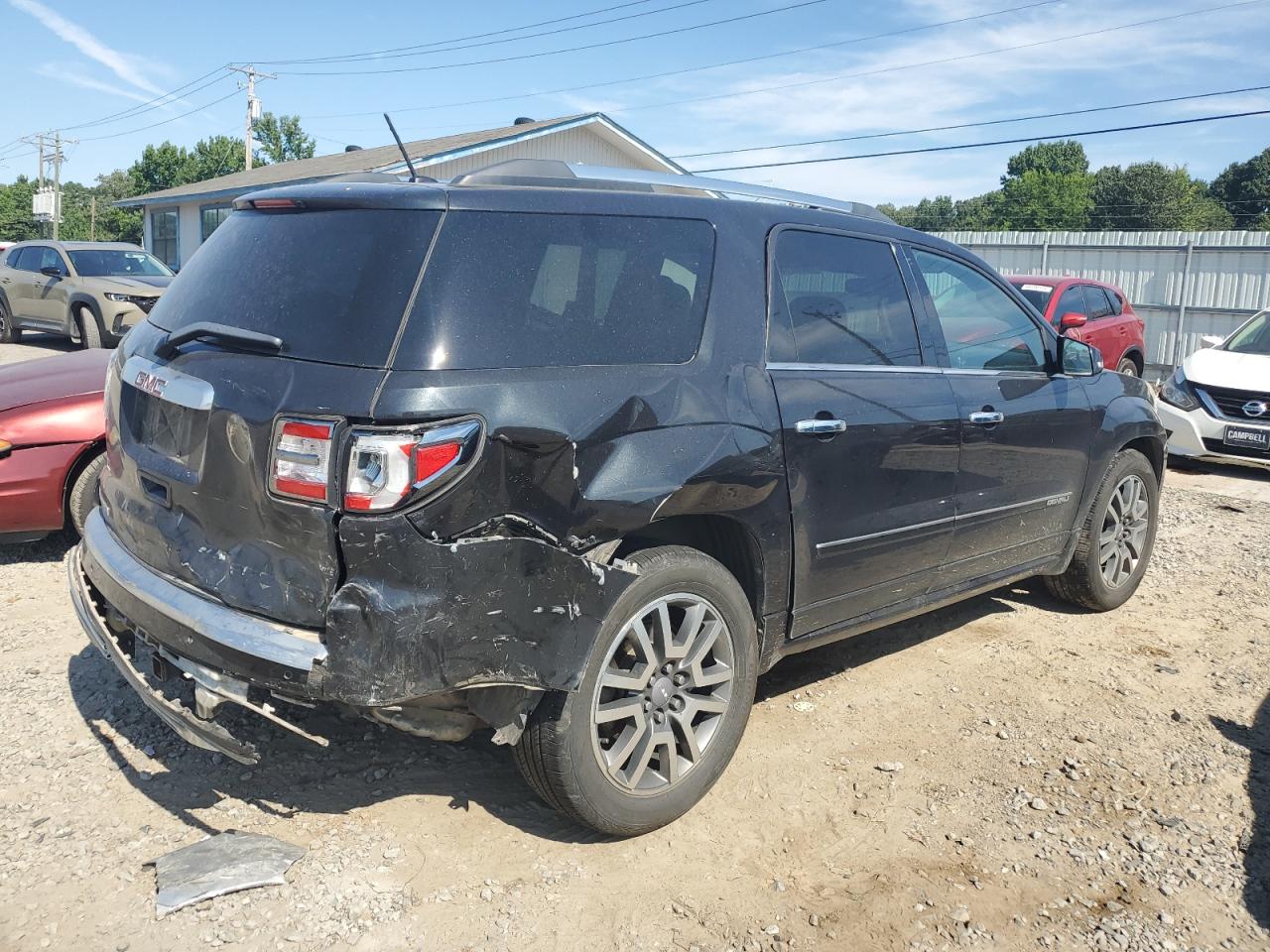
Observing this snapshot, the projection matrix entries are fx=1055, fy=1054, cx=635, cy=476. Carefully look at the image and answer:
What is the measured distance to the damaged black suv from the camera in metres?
2.66

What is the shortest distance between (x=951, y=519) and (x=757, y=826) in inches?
61.7

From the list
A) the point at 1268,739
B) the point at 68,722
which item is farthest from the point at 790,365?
the point at 68,722

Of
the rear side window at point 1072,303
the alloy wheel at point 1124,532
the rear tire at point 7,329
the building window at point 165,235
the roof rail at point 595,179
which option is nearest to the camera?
the roof rail at point 595,179

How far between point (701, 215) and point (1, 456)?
381 cm

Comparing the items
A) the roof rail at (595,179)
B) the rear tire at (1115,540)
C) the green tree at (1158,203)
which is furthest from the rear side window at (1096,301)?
the green tree at (1158,203)

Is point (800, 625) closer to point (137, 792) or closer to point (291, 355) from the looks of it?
point (291, 355)

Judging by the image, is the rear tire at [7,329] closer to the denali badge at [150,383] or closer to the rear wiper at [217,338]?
the denali badge at [150,383]

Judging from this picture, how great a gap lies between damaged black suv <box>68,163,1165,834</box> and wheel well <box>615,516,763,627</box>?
14mm

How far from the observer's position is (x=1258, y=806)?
3557 millimetres

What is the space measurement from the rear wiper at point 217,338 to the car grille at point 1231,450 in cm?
915

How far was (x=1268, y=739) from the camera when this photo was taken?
406cm

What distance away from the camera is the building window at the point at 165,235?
104 ft

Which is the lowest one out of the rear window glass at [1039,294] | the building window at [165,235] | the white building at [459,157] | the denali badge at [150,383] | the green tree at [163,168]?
the denali badge at [150,383]

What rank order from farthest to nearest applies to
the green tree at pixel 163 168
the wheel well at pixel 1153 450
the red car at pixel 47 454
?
the green tree at pixel 163 168 → the wheel well at pixel 1153 450 → the red car at pixel 47 454
